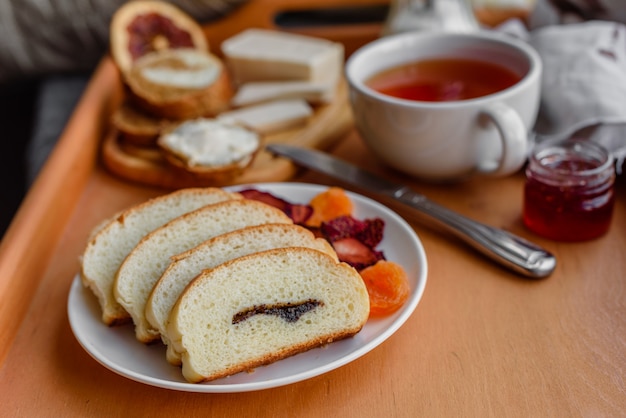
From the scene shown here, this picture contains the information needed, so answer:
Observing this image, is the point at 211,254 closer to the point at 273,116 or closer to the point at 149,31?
the point at 273,116

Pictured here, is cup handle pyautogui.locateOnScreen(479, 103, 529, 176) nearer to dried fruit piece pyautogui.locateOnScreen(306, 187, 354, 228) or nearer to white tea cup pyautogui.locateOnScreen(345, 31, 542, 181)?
white tea cup pyautogui.locateOnScreen(345, 31, 542, 181)

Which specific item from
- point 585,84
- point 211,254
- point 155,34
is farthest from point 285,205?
point 155,34

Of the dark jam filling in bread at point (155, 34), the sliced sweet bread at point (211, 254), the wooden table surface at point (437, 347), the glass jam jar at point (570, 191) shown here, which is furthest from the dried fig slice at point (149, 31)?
the glass jam jar at point (570, 191)

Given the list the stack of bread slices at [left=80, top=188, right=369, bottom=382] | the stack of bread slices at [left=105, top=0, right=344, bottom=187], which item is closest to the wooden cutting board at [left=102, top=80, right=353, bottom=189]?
the stack of bread slices at [left=105, top=0, right=344, bottom=187]

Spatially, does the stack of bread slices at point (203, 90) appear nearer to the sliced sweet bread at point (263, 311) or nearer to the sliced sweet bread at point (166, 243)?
the sliced sweet bread at point (166, 243)

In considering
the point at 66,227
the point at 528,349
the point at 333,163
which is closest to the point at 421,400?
the point at 528,349

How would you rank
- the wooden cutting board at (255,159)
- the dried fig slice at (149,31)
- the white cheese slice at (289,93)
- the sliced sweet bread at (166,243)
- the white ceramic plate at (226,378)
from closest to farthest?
1. the white ceramic plate at (226,378)
2. the sliced sweet bread at (166,243)
3. the wooden cutting board at (255,159)
4. the white cheese slice at (289,93)
5. the dried fig slice at (149,31)
